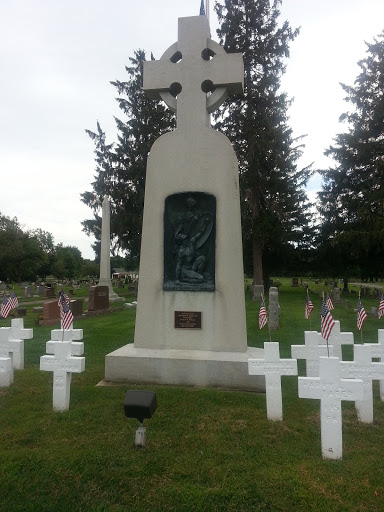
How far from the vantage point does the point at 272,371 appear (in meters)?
4.52

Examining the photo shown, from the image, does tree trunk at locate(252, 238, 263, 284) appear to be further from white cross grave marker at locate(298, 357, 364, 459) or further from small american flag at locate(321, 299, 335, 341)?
white cross grave marker at locate(298, 357, 364, 459)

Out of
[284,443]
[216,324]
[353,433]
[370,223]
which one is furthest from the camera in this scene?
[370,223]

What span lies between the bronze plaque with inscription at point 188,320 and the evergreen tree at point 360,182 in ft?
65.3

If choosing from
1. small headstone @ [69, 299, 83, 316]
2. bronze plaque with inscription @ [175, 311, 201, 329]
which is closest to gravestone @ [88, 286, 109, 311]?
small headstone @ [69, 299, 83, 316]

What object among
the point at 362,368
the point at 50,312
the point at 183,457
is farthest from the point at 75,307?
the point at 362,368

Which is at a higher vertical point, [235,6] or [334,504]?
[235,6]

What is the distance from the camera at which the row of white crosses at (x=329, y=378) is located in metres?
3.70

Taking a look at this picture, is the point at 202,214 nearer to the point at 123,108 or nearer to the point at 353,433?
the point at 353,433

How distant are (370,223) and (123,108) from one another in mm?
20756

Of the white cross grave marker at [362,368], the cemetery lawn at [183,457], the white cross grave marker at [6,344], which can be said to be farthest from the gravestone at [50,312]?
the white cross grave marker at [362,368]

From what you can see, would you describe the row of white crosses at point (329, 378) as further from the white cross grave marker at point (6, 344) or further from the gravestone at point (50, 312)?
the gravestone at point (50, 312)

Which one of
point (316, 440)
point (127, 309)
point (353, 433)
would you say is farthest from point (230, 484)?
point (127, 309)

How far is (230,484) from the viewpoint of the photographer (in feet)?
10.6

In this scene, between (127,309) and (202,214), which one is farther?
(127,309)
